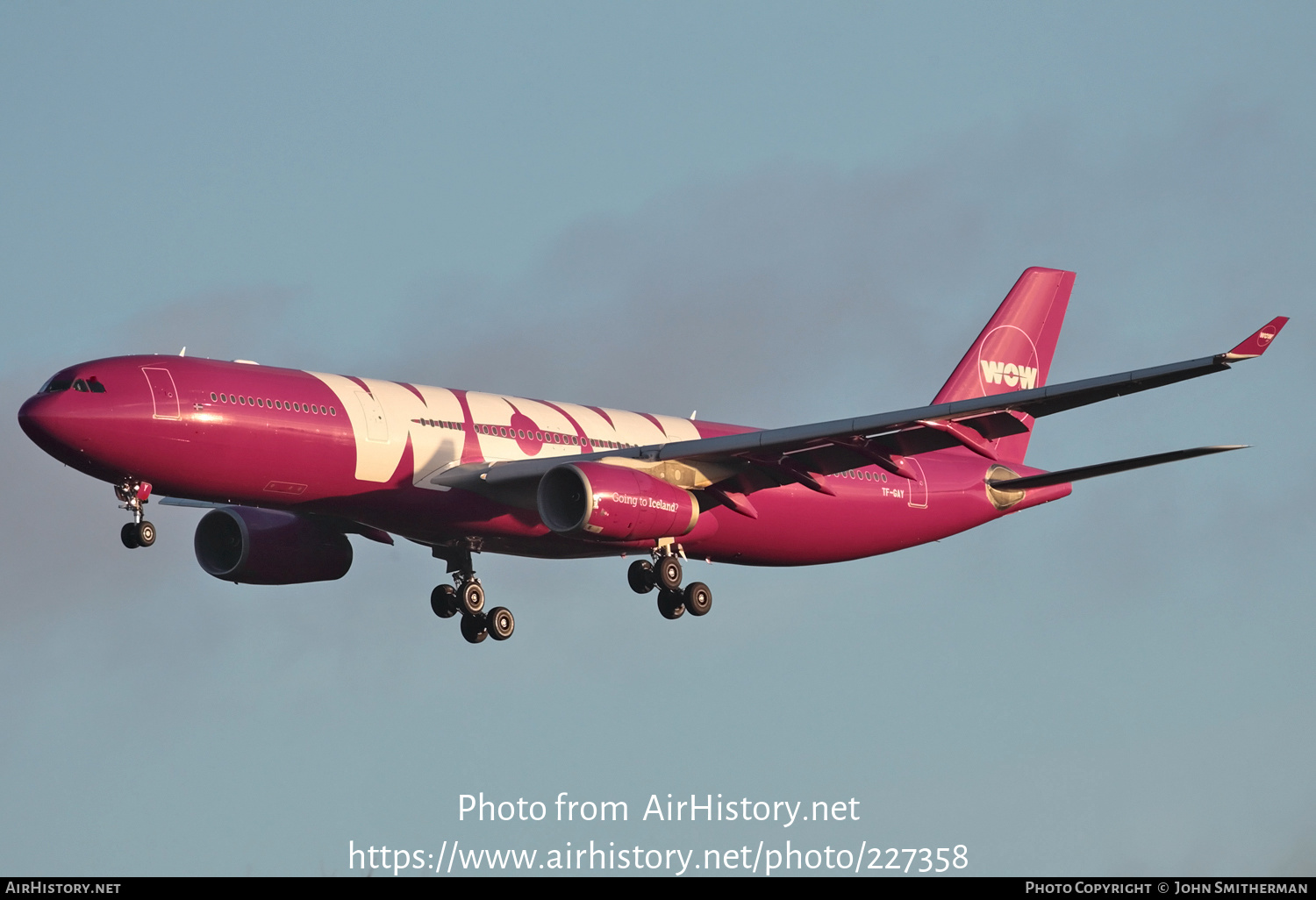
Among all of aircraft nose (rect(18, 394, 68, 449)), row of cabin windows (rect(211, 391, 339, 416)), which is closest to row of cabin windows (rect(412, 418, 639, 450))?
row of cabin windows (rect(211, 391, 339, 416))

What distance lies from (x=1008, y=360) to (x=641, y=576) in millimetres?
16053

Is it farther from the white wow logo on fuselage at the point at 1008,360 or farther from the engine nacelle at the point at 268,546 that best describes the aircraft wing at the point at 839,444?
the white wow logo on fuselage at the point at 1008,360

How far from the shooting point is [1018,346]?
55719 millimetres

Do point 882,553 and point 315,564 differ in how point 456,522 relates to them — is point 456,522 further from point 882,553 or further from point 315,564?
point 882,553

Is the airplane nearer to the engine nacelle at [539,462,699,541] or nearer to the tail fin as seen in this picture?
the engine nacelle at [539,462,699,541]

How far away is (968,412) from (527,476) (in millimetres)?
9677

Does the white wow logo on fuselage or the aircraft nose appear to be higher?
the white wow logo on fuselage

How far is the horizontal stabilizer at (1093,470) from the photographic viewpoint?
40.1 metres

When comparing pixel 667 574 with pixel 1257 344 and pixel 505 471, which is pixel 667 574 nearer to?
pixel 505 471

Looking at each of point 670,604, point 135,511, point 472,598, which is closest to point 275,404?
point 135,511

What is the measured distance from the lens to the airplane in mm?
38281

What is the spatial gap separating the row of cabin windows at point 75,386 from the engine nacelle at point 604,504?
9.62 metres

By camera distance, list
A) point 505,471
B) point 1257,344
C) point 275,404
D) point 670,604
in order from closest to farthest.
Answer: point 1257,344 → point 275,404 → point 505,471 → point 670,604

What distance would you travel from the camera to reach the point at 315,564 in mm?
46750
